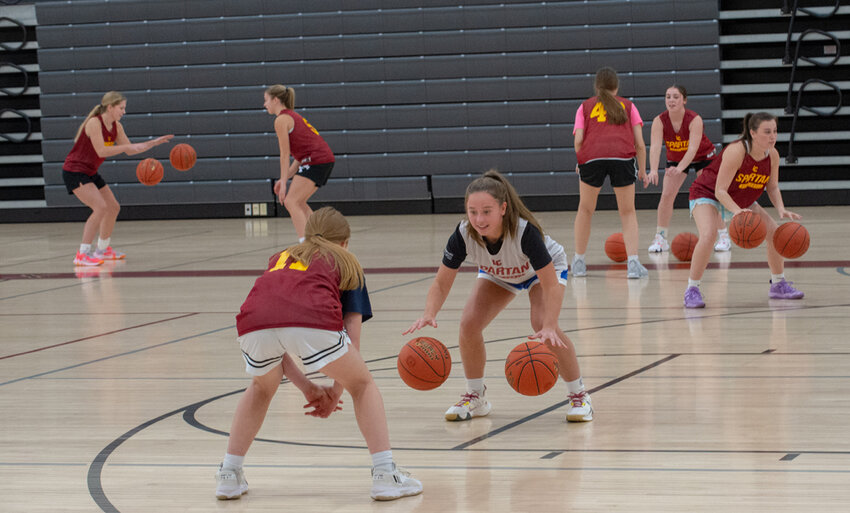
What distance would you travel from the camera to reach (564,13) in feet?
47.8

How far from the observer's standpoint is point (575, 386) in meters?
4.00

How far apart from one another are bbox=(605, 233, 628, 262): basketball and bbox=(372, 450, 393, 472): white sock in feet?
19.9

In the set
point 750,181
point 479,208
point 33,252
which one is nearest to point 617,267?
point 750,181

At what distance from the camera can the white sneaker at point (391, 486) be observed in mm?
3102

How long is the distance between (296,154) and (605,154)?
3.00m

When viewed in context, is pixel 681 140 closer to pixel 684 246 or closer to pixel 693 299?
pixel 684 246

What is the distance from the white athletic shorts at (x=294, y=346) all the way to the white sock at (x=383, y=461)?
0.30 metres

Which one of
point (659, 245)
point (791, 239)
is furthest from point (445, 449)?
point (659, 245)

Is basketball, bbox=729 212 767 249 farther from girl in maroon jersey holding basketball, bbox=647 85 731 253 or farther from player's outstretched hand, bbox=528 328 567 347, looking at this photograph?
player's outstretched hand, bbox=528 328 567 347

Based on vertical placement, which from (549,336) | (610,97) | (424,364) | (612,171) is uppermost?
Result: (610,97)

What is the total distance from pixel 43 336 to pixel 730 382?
152 inches

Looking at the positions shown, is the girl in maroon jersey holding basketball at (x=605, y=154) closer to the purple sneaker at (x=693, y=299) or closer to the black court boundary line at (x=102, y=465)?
the purple sneaker at (x=693, y=299)

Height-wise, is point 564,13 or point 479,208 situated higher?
point 564,13

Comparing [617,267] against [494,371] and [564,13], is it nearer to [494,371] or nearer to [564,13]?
[494,371]
